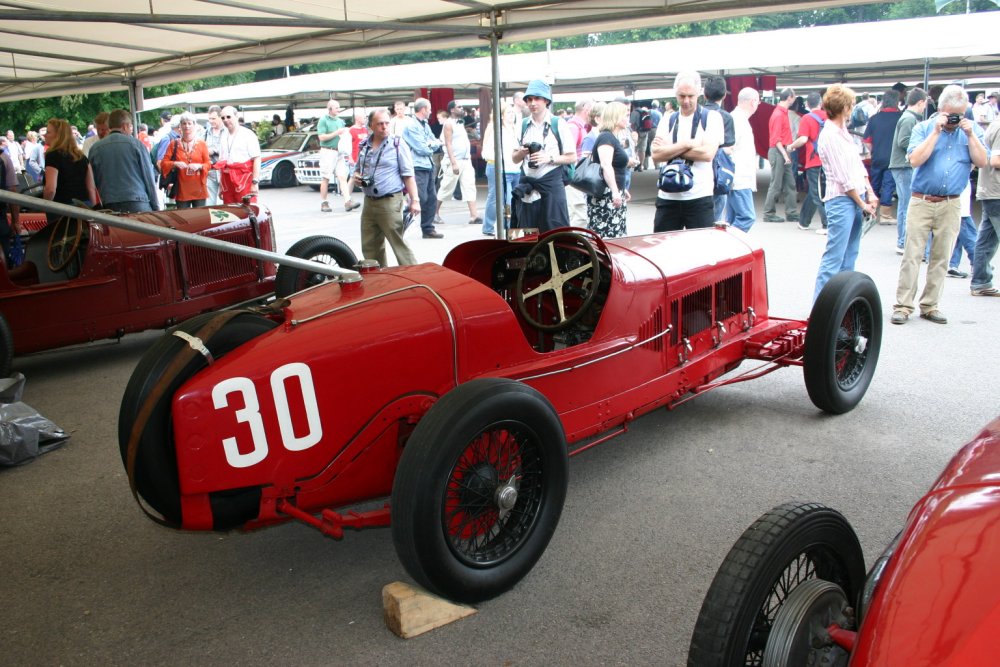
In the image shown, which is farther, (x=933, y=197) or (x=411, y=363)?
(x=933, y=197)

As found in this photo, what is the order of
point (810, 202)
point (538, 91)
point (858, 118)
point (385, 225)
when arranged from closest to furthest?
point (538, 91) < point (385, 225) < point (810, 202) < point (858, 118)

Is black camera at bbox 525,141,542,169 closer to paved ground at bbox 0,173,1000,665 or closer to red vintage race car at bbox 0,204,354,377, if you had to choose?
red vintage race car at bbox 0,204,354,377

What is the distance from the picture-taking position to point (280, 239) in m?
12.5

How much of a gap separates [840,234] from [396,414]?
14.8 ft

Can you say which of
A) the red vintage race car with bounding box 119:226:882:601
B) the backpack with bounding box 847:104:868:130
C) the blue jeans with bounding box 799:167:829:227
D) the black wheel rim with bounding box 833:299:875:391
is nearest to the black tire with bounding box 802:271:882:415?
the black wheel rim with bounding box 833:299:875:391

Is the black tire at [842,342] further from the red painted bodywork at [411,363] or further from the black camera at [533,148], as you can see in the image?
the black camera at [533,148]

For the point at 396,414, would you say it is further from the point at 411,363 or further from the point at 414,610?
the point at 414,610

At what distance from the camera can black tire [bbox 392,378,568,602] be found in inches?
109

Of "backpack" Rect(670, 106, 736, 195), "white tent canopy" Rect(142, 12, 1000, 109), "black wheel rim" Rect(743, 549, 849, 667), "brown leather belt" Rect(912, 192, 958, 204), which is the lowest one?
"black wheel rim" Rect(743, 549, 849, 667)

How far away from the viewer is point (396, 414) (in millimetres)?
3244

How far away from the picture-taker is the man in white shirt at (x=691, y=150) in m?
6.01

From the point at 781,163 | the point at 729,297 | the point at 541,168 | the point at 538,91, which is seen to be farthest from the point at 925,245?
the point at 781,163

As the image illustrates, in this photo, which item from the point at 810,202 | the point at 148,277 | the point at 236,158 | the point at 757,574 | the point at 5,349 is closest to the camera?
the point at 757,574

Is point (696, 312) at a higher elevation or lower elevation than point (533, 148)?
lower
